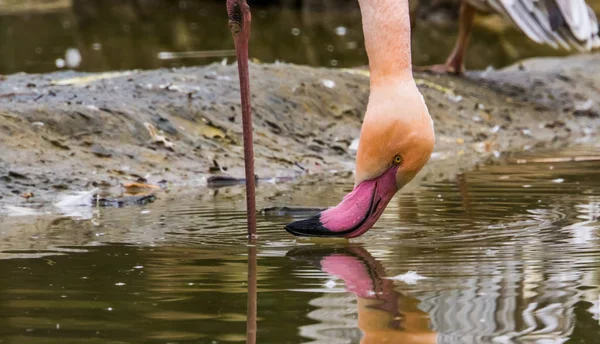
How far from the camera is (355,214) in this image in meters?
3.99

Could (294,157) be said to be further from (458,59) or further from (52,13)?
(52,13)

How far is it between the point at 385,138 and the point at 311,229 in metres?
0.41

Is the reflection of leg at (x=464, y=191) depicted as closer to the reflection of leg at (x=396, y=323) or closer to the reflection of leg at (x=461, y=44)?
the reflection of leg at (x=396, y=323)

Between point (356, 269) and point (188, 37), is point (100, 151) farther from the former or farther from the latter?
point (188, 37)

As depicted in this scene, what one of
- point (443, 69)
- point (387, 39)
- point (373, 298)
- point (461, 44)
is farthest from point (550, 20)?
point (373, 298)

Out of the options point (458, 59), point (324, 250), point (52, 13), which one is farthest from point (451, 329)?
point (52, 13)

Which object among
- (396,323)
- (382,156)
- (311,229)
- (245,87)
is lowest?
(396,323)

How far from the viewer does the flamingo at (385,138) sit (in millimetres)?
3928

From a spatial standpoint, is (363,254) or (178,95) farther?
(178,95)

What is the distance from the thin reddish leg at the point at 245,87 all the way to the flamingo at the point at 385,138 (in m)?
0.02

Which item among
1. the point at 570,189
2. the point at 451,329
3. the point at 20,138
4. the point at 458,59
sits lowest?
the point at 451,329

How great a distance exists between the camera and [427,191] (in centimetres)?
535

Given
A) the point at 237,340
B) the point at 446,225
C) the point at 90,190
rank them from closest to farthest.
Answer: the point at 237,340
the point at 446,225
the point at 90,190

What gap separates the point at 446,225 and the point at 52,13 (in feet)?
50.2
